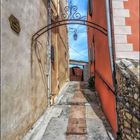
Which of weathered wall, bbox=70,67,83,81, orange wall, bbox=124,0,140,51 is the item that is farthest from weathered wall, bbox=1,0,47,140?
weathered wall, bbox=70,67,83,81

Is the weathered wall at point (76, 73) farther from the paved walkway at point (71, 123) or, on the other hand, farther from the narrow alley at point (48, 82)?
the narrow alley at point (48, 82)

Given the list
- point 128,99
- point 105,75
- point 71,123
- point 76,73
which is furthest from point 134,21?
point 76,73

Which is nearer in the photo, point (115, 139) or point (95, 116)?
point (115, 139)

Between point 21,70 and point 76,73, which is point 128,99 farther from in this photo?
point 76,73

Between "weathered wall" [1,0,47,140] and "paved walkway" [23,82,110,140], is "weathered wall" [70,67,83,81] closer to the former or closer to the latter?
"paved walkway" [23,82,110,140]

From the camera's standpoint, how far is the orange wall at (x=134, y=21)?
4219 mm

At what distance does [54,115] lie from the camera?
215 inches

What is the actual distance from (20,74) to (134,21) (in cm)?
244

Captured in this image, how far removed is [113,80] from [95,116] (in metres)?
1.54

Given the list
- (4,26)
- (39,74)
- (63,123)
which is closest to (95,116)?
(63,123)

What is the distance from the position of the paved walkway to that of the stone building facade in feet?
0.78

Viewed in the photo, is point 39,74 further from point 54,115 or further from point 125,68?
point 125,68

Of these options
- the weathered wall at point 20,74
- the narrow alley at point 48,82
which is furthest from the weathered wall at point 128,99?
the weathered wall at point 20,74

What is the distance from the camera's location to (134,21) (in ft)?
14.1
